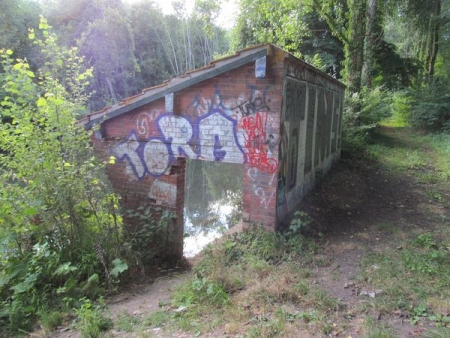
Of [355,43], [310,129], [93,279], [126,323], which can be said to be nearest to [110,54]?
[355,43]

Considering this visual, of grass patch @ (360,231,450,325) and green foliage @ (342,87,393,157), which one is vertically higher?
green foliage @ (342,87,393,157)

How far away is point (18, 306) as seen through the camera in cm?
423

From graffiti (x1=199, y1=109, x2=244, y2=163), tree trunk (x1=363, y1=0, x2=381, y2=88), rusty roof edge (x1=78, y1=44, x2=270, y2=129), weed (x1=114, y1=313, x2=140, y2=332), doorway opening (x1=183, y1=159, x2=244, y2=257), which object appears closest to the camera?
weed (x1=114, y1=313, x2=140, y2=332)

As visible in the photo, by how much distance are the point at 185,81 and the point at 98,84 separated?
21.6 m

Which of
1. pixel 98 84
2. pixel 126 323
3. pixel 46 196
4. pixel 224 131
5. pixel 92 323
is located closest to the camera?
pixel 92 323

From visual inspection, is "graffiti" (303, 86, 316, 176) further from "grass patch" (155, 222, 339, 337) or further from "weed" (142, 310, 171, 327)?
"weed" (142, 310, 171, 327)

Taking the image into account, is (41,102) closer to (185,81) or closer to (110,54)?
(185,81)

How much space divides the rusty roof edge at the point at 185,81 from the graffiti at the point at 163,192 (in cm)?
161

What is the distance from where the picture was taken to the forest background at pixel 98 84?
4.79 metres

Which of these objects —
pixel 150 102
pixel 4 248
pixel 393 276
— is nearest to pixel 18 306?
pixel 4 248

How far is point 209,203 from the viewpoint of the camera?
1276 centimetres

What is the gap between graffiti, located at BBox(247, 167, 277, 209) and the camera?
19.0 feet

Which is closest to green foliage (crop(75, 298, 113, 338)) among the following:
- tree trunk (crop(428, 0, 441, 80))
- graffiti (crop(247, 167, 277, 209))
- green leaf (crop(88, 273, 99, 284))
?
green leaf (crop(88, 273, 99, 284))

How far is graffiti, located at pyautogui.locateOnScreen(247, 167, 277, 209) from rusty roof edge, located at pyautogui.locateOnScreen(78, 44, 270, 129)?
1.81 meters
